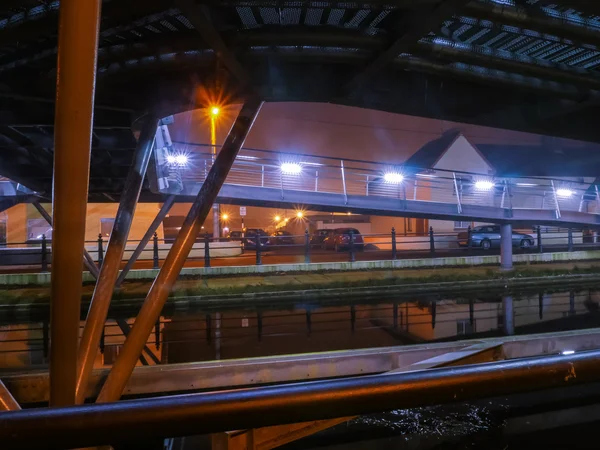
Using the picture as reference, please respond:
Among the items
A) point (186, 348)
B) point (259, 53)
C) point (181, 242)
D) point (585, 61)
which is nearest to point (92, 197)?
point (186, 348)

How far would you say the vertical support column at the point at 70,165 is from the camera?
183 centimetres

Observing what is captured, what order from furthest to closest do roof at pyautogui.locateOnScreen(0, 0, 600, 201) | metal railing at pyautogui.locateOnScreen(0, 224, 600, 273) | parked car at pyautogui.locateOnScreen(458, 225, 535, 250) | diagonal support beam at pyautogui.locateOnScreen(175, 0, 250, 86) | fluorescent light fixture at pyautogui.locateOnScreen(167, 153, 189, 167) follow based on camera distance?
1. parked car at pyautogui.locateOnScreen(458, 225, 535, 250)
2. metal railing at pyautogui.locateOnScreen(0, 224, 600, 273)
3. fluorescent light fixture at pyautogui.locateOnScreen(167, 153, 189, 167)
4. roof at pyautogui.locateOnScreen(0, 0, 600, 201)
5. diagonal support beam at pyautogui.locateOnScreen(175, 0, 250, 86)

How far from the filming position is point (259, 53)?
3.80m

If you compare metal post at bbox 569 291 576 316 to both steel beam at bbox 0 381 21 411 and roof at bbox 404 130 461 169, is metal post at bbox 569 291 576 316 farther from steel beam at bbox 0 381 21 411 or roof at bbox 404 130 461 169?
roof at bbox 404 130 461 169

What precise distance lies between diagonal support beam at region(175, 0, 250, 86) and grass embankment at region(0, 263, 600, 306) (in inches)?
311

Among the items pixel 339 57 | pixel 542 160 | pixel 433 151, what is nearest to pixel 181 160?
Result: pixel 339 57

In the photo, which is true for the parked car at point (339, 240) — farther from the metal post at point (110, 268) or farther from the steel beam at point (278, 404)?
the steel beam at point (278, 404)

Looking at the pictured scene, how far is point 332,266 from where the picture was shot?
45.4ft

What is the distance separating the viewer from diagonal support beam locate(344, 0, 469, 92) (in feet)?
9.31

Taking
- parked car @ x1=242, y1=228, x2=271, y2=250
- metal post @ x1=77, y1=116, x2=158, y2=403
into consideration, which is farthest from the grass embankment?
metal post @ x1=77, y1=116, x2=158, y2=403

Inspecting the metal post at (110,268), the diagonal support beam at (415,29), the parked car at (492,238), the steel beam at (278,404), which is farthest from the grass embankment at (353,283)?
the steel beam at (278,404)

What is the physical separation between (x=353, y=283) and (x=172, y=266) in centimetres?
838

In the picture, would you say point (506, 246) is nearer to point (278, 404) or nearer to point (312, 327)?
point (312, 327)

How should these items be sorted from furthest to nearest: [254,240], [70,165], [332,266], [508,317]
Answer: [254,240]
[332,266]
[508,317]
[70,165]
